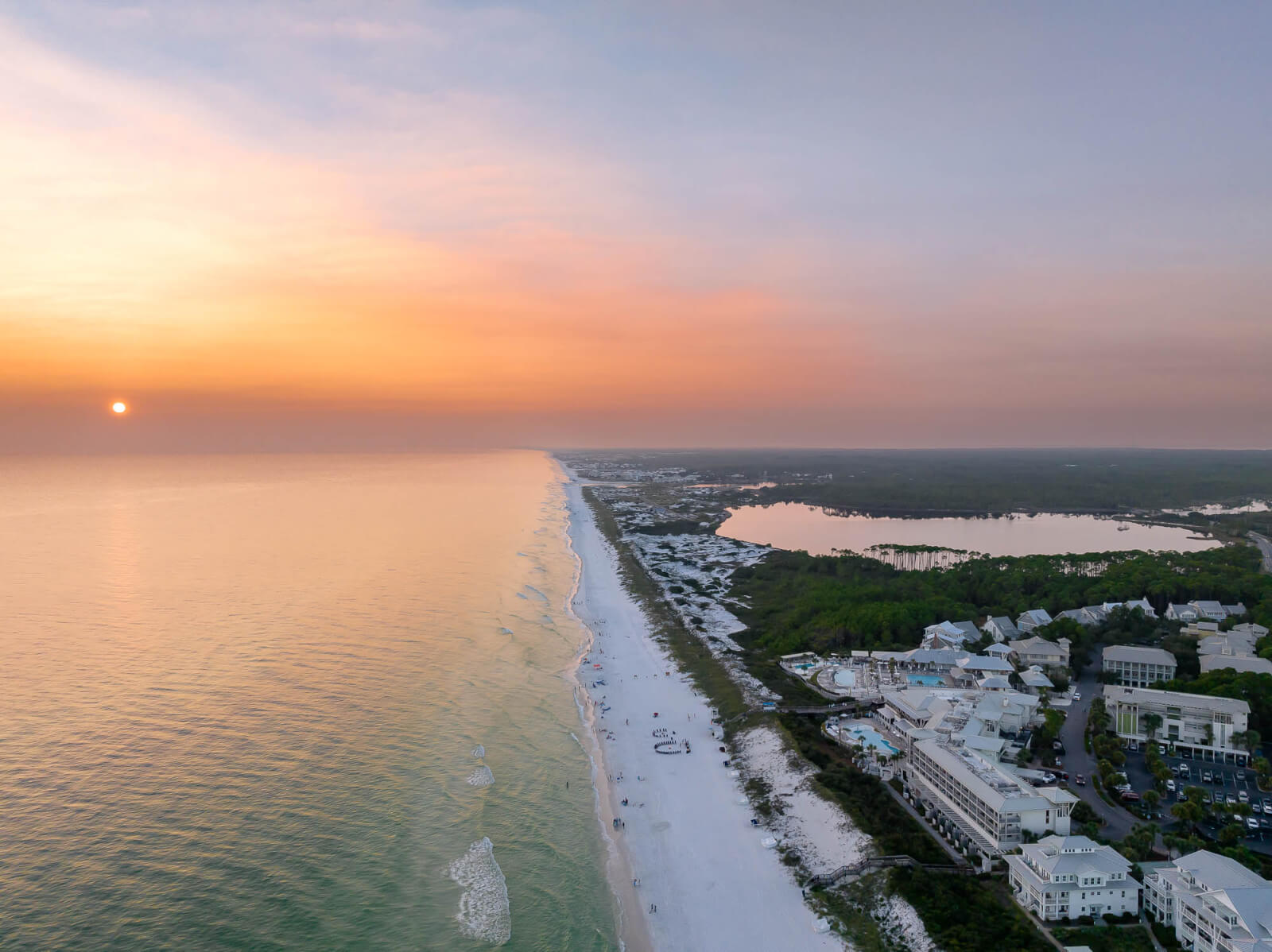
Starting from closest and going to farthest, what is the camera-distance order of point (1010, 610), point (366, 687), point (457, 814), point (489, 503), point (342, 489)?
point (457, 814) < point (366, 687) < point (1010, 610) < point (489, 503) < point (342, 489)

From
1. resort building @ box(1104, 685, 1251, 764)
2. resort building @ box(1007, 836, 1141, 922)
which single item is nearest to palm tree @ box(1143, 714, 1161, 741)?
resort building @ box(1104, 685, 1251, 764)

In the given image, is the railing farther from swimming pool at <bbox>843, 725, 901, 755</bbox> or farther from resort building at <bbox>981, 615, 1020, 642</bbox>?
resort building at <bbox>981, 615, 1020, 642</bbox>

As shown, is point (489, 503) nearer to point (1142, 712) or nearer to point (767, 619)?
point (767, 619)

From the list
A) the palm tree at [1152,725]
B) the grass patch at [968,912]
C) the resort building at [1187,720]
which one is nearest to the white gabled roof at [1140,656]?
the resort building at [1187,720]

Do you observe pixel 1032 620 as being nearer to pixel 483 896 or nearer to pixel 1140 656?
pixel 1140 656

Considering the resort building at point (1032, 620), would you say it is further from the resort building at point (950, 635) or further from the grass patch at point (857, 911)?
the grass patch at point (857, 911)

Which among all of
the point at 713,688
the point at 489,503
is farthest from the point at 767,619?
the point at 489,503

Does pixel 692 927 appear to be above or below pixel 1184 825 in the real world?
below
